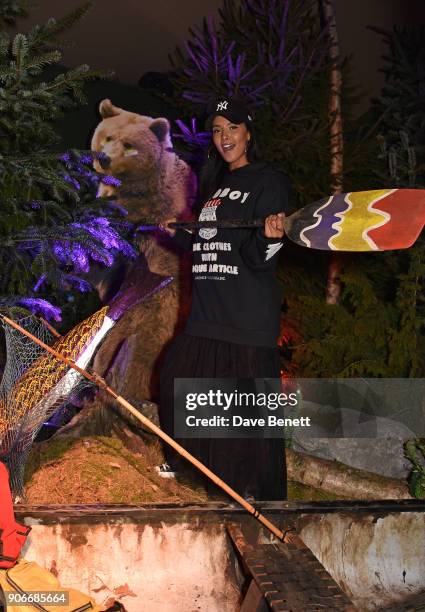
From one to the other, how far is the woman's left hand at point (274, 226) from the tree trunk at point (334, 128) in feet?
10.7

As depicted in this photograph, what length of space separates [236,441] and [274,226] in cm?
128

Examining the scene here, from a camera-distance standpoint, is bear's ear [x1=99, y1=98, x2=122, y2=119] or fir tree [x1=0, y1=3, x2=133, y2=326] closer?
fir tree [x1=0, y1=3, x2=133, y2=326]

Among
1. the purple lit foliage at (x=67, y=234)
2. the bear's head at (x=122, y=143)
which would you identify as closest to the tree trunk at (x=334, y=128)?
the bear's head at (x=122, y=143)

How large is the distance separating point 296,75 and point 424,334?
2728mm

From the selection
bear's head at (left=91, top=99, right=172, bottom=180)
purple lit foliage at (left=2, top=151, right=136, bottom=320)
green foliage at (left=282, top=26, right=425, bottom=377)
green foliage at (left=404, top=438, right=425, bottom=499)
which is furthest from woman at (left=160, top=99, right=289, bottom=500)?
green foliage at (left=282, top=26, right=425, bottom=377)

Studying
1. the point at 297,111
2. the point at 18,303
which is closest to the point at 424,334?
the point at 297,111

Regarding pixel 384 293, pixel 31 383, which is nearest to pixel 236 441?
pixel 31 383

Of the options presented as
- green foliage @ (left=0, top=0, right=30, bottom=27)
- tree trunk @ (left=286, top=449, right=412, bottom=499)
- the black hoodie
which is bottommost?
tree trunk @ (left=286, top=449, right=412, bottom=499)

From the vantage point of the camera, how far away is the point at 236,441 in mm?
4348

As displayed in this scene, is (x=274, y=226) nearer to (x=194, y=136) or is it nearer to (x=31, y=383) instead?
(x=31, y=383)

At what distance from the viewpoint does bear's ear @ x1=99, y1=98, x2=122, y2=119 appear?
6.31 metres

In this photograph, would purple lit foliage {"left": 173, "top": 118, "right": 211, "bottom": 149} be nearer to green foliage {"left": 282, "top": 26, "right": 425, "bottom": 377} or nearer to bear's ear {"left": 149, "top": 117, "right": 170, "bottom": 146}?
bear's ear {"left": 149, "top": 117, "right": 170, "bottom": 146}

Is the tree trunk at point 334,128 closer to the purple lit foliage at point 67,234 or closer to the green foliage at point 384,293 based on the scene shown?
the green foliage at point 384,293

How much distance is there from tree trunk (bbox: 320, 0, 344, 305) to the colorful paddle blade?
10.2 feet
